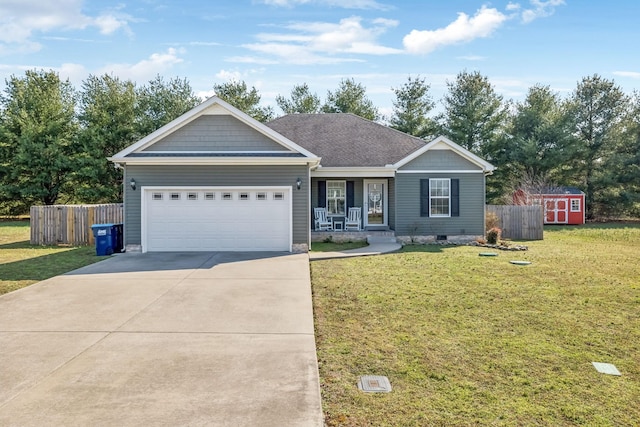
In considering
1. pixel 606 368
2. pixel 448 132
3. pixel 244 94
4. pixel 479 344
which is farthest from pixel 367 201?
pixel 244 94

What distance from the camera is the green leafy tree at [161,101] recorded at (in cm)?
3253

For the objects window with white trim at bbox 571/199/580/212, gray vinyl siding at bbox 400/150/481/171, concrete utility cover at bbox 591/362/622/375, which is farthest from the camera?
window with white trim at bbox 571/199/580/212

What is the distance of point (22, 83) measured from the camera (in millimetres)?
31594

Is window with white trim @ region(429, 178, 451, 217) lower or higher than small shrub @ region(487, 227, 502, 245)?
higher

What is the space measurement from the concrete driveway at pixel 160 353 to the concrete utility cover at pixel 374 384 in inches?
18.6

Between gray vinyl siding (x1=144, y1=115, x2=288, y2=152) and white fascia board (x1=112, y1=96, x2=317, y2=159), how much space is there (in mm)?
130

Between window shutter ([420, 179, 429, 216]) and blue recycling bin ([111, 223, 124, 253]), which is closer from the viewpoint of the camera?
blue recycling bin ([111, 223, 124, 253])

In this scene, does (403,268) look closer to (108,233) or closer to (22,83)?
(108,233)

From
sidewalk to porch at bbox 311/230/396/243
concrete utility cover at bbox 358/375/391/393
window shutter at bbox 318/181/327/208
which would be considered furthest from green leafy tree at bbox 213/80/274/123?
concrete utility cover at bbox 358/375/391/393

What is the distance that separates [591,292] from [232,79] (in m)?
36.7

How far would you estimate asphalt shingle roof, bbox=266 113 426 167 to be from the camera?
17.2 meters

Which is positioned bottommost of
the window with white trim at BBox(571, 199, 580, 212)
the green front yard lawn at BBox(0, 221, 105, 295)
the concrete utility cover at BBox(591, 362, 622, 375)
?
the concrete utility cover at BBox(591, 362, 622, 375)

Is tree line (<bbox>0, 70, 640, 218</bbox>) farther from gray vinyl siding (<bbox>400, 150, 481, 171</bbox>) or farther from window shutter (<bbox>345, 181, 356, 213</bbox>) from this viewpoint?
window shutter (<bbox>345, 181, 356, 213</bbox>)

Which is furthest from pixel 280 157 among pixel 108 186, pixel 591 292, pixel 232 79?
pixel 232 79
